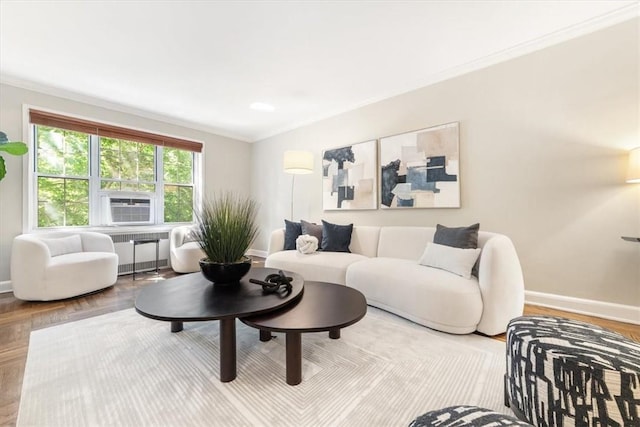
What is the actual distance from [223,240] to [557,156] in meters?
2.91

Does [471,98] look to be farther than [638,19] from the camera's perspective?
Yes

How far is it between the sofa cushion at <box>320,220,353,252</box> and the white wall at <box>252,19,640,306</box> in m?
0.88

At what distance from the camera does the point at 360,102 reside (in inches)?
141

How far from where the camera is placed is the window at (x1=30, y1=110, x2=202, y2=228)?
322 cm

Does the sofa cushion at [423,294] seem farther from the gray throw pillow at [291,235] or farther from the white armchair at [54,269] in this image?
the white armchair at [54,269]

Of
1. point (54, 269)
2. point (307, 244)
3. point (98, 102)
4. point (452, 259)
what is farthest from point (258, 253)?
point (452, 259)

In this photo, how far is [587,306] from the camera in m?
2.16

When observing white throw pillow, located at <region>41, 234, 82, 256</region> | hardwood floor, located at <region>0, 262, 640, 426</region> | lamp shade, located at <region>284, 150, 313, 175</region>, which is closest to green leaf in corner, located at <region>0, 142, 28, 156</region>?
white throw pillow, located at <region>41, 234, 82, 256</region>

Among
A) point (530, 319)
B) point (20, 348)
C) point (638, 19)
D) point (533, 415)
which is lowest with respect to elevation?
point (20, 348)

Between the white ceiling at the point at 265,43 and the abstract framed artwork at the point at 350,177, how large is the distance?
0.74 metres

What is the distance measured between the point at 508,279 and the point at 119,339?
2791 millimetres

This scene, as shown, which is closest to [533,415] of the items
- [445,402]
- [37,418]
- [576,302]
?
[445,402]

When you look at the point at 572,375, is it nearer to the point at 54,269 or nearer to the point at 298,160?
the point at 298,160

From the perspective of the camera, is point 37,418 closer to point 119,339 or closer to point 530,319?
point 119,339
